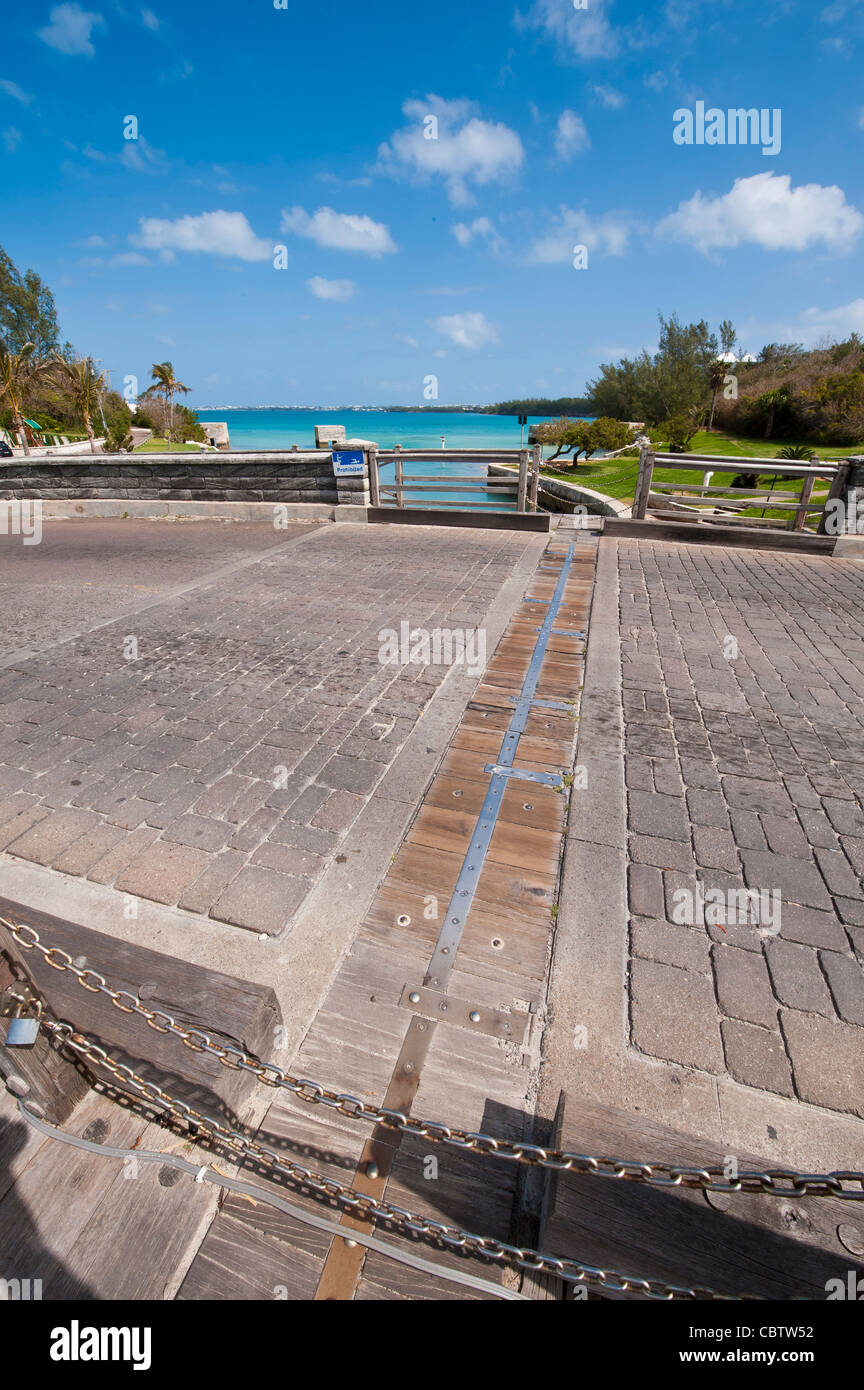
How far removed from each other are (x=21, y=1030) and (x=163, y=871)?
53.2 inches

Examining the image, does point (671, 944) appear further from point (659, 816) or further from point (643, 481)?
point (643, 481)

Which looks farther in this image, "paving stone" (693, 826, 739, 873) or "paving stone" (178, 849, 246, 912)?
"paving stone" (693, 826, 739, 873)

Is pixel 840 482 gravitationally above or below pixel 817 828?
above

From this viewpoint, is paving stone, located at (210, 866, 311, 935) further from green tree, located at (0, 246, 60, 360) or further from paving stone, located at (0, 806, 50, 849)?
green tree, located at (0, 246, 60, 360)

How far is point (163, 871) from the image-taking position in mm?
3139

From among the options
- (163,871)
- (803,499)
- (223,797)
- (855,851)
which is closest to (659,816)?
(855,851)

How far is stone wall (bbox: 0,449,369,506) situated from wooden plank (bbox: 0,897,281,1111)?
1084 cm

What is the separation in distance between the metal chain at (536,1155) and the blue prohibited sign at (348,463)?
35.6 ft

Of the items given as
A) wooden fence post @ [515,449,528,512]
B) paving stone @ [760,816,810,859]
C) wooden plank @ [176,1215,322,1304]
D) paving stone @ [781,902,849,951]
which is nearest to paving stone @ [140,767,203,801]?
wooden plank @ [176,1215,322,1304]

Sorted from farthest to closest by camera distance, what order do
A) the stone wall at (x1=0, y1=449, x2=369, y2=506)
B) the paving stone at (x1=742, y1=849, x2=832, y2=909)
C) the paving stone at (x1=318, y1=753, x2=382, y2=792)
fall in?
the stone wall at (x1=0, y1=449, x2=369, y2=506) < the paving stone at (x1=318, y1=753, x2=382, y2=792) < the paving stone at (x1=742, y1=849, x2=832, y2=909)

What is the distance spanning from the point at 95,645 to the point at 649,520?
9791mm

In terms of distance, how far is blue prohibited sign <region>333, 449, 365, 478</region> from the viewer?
11203 millimetres
